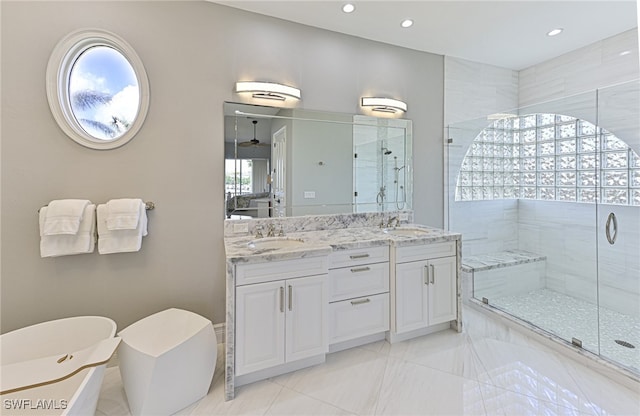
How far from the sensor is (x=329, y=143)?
267 cm

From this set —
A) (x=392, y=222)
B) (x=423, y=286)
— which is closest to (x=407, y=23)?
(x=392, y=222)

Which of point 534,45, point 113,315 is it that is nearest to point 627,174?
point 534,45

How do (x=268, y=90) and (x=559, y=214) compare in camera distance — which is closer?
(x=268, y=90)

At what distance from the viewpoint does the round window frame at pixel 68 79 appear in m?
1.87

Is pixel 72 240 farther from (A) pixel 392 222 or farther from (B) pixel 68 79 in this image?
(A) pixel 392 222

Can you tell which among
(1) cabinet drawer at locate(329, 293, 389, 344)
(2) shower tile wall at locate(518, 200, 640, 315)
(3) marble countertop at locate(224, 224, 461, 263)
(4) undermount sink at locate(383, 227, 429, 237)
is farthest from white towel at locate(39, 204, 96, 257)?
(2) shower tile wall at locate(518, 200, 640, 315)

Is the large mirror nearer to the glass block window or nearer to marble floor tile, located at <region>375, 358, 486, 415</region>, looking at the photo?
the glass block window

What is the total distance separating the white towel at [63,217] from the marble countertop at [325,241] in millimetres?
899

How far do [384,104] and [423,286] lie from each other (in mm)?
1691

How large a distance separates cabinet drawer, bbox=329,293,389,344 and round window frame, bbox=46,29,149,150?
6.15ft

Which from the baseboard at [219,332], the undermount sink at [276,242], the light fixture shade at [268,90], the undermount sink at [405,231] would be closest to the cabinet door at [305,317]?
the undermount sink at [276,242]

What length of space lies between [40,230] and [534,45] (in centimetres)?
439

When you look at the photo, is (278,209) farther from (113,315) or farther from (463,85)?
(463,85)

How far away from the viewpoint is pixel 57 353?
1.75 metres
